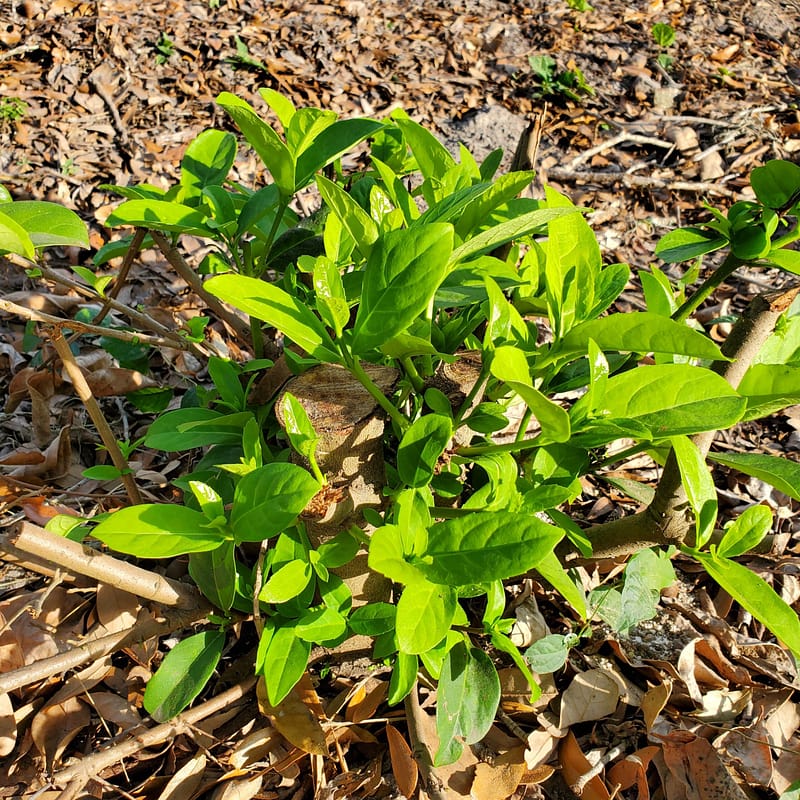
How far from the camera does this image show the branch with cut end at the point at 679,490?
117 centimetres

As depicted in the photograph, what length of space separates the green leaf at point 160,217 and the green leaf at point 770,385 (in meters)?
1.08

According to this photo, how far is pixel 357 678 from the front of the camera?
5.33 feet

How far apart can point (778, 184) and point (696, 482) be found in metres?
0.54

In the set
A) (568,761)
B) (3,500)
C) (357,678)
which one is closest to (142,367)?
(3,500)

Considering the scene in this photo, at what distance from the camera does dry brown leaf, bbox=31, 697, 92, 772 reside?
152 cm

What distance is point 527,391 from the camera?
0.94m

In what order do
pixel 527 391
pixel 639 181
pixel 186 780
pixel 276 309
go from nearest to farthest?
pixel 527 391 → pixel 276 309 → pixel 186 780 → pixel 639 181

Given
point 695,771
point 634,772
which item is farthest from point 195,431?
point 695,771

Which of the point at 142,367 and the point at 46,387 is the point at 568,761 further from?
the point at 46,387

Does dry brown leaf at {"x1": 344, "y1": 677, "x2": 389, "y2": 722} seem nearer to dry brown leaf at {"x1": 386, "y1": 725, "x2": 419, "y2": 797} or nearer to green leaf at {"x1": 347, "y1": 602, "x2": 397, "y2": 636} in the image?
dry brown leaf at {"x1": 386, "y1": 725, "x2": 419, "y2": 797}

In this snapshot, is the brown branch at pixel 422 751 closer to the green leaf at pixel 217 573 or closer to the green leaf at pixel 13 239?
the green leaf at pixel 217 573

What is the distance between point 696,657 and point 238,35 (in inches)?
146

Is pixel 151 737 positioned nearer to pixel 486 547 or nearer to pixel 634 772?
pixel 486 547

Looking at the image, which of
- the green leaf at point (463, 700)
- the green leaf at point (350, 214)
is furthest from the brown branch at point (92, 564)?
the green leaf at point (350, 214)
